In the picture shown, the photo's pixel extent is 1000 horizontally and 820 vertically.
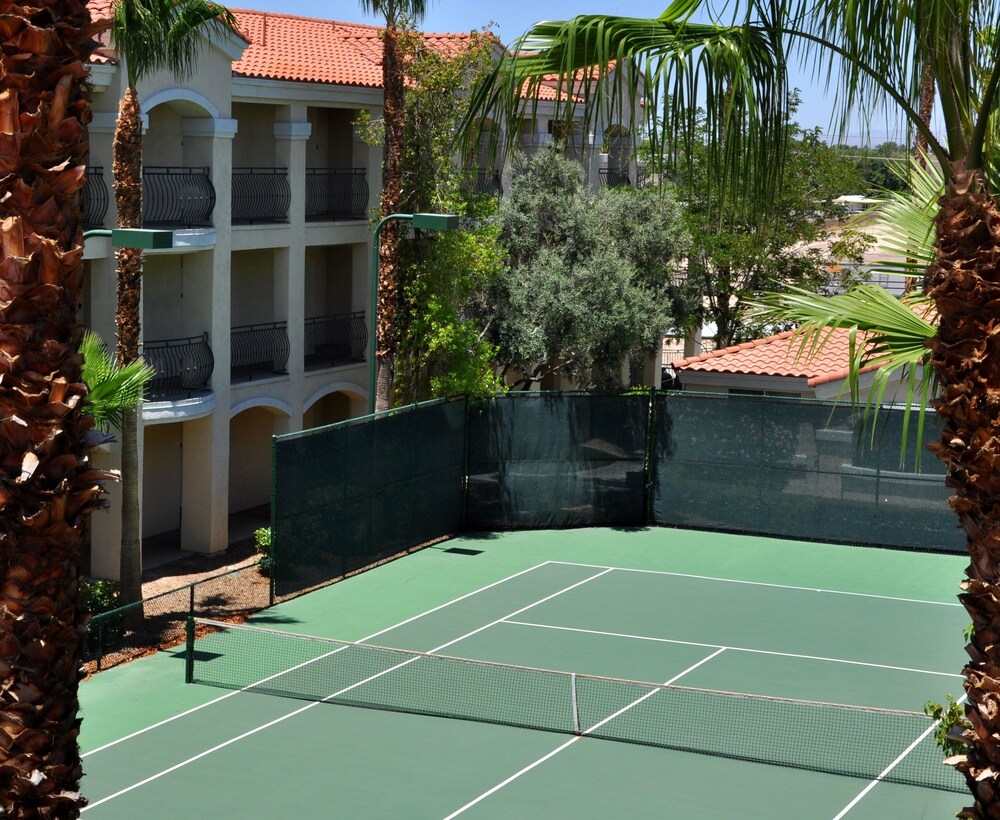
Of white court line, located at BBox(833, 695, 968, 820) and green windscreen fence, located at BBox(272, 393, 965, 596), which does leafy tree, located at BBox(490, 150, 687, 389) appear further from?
white court line, located at BBox(833, 695, 968, 820)

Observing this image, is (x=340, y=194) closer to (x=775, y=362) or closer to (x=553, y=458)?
(x=553, y=458)

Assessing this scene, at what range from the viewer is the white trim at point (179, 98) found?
26.3 meters

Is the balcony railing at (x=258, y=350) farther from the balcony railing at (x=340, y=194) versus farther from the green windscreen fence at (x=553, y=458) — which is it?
the green windscreen fence at (x=553, y=458)

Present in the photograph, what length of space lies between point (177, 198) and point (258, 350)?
4.31 meters

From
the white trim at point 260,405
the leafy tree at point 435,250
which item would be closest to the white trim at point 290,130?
the leafy tree at point 435,250

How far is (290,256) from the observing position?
103 ft

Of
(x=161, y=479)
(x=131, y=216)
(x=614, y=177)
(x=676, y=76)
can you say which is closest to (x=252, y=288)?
(x=161, y=479)

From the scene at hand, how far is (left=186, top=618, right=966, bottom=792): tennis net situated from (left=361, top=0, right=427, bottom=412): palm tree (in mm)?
8248

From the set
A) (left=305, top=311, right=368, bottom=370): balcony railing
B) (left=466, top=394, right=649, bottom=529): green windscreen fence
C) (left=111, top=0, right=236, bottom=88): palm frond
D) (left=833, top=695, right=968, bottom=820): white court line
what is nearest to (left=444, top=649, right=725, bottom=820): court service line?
(left=833, top=695, right=968, bottom=820): white court line

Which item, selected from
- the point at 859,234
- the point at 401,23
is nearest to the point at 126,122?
the point at 401,23

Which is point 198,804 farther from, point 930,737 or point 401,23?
point 401,23

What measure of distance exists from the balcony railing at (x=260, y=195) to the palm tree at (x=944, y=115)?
2417 centimetres

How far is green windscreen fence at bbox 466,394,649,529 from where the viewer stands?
29469 millimetres

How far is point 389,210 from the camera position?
2844 cm
